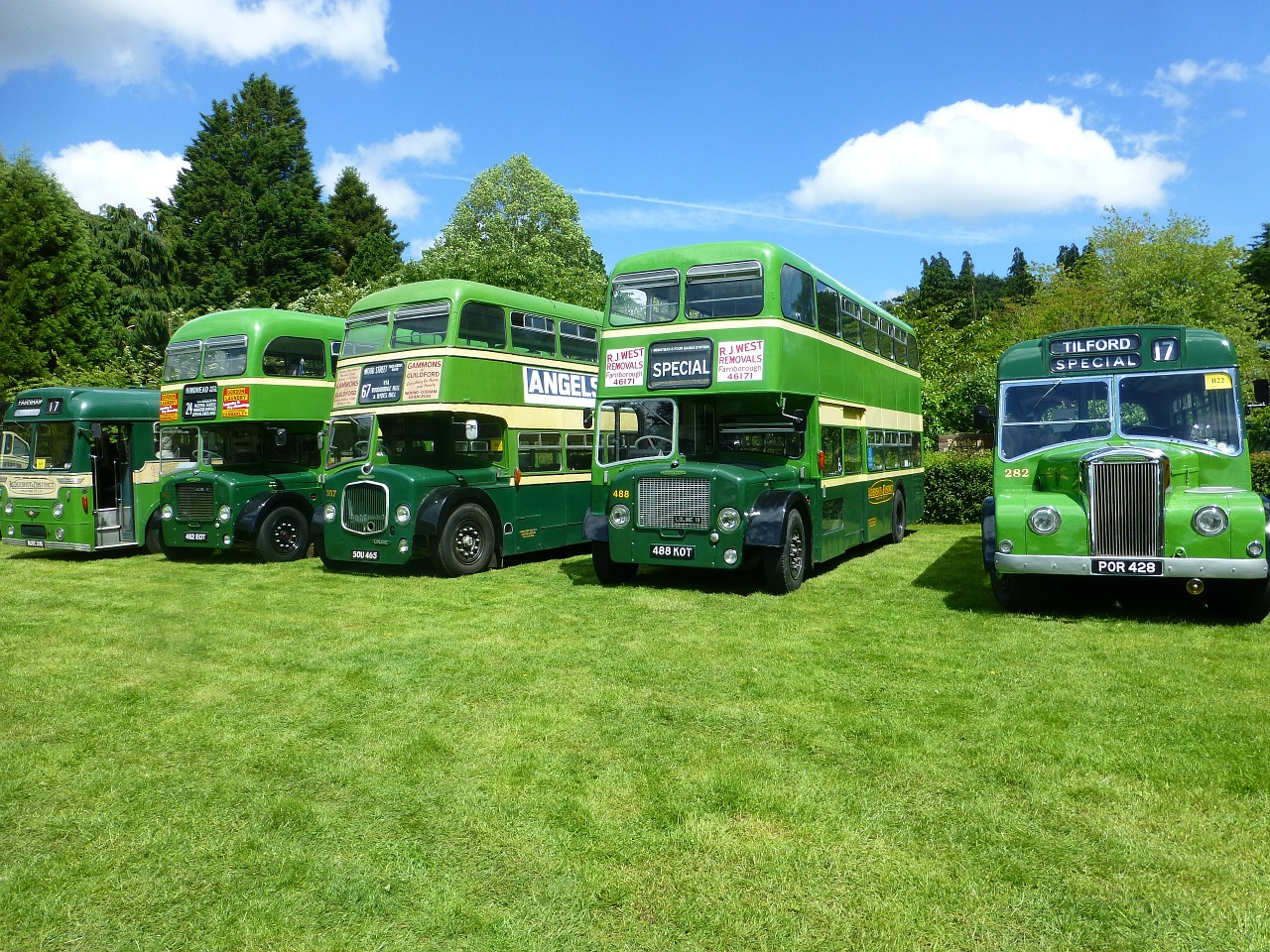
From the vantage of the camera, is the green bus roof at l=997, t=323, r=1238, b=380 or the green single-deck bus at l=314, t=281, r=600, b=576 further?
the green single-deck bus at l=314, t=281, r=600, b=576

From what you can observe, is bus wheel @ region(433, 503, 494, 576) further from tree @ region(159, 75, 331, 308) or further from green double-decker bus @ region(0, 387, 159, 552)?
tree @ region(159, 75, 331, 308)

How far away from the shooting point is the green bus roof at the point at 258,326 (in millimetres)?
14602

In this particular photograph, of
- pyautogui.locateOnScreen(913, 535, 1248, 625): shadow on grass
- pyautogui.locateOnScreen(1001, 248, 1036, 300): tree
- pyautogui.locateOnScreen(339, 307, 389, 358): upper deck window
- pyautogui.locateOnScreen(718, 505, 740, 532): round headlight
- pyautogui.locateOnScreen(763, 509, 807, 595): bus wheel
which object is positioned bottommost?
pyautogui.locateOnScreen(913, 535, 1248, 625): shadow on grass

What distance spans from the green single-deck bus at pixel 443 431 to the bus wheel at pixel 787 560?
362 cm

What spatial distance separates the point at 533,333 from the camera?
549 inches

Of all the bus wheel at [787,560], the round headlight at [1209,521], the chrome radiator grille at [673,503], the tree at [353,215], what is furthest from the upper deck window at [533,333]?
the tree at [353,215]

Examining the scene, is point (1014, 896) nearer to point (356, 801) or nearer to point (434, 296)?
point (356, 801)

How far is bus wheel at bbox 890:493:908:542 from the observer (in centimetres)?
1575

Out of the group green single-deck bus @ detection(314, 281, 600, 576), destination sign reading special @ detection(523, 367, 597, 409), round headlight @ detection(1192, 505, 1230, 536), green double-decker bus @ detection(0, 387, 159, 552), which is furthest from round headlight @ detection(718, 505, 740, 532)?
green double-decker bus @ detection(0, 387, 159, 552)

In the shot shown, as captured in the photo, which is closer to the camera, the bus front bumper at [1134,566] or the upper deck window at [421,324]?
the bus front bumper at [1134,566]

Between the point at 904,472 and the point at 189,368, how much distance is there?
1286 cm

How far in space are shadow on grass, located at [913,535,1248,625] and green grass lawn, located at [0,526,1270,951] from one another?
18cm

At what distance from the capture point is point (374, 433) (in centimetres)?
1250

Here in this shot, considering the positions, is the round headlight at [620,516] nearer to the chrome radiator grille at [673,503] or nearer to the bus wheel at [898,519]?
the chrome radiator grille at [673,503]
